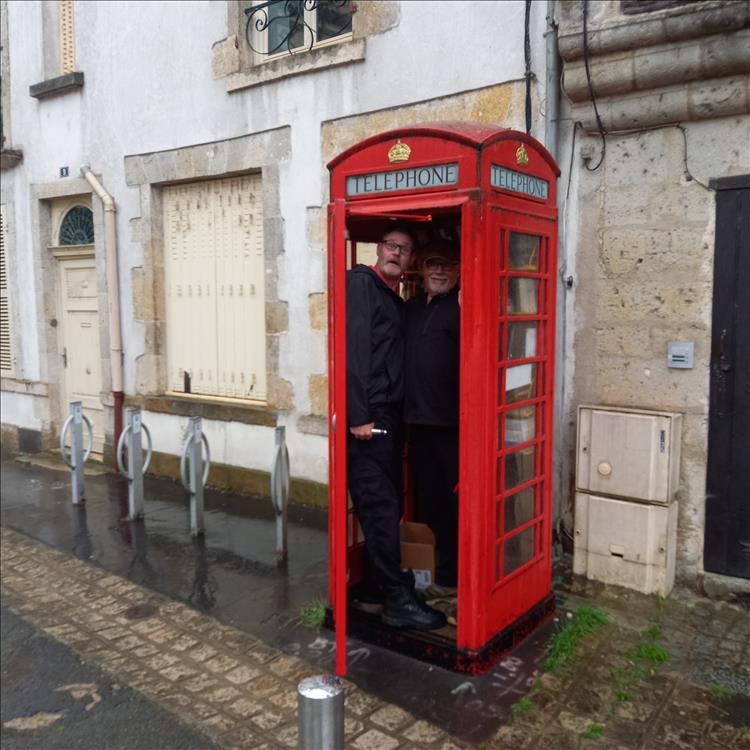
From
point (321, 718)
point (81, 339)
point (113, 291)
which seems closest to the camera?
point (321, 718)

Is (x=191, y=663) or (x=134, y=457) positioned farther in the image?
(x=134, y=457)

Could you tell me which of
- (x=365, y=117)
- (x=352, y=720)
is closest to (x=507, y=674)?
(x=352, y=720)

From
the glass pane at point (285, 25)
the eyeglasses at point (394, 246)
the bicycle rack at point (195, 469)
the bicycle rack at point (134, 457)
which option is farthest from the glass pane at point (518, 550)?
the glass pane at point (285, 25)

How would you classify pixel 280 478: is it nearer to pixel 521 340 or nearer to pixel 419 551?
pixel 419 551

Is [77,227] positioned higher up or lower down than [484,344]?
higher up

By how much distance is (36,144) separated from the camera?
363 inches

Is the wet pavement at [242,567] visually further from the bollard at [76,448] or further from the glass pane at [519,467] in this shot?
the glass pane at [519,467]

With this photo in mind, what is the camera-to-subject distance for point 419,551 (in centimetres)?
441

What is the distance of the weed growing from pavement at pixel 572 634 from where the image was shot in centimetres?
388

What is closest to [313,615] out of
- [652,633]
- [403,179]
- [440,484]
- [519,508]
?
[440,484]

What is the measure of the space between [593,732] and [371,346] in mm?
2053

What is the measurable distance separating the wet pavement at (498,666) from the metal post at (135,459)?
370 mm

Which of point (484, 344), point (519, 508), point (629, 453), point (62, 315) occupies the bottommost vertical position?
point (519, 508)

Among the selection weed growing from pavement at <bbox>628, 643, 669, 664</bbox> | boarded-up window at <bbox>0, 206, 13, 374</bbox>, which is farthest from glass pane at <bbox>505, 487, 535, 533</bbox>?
boarded-up window at <bbox>0, 206, 13, 374</bbox>
